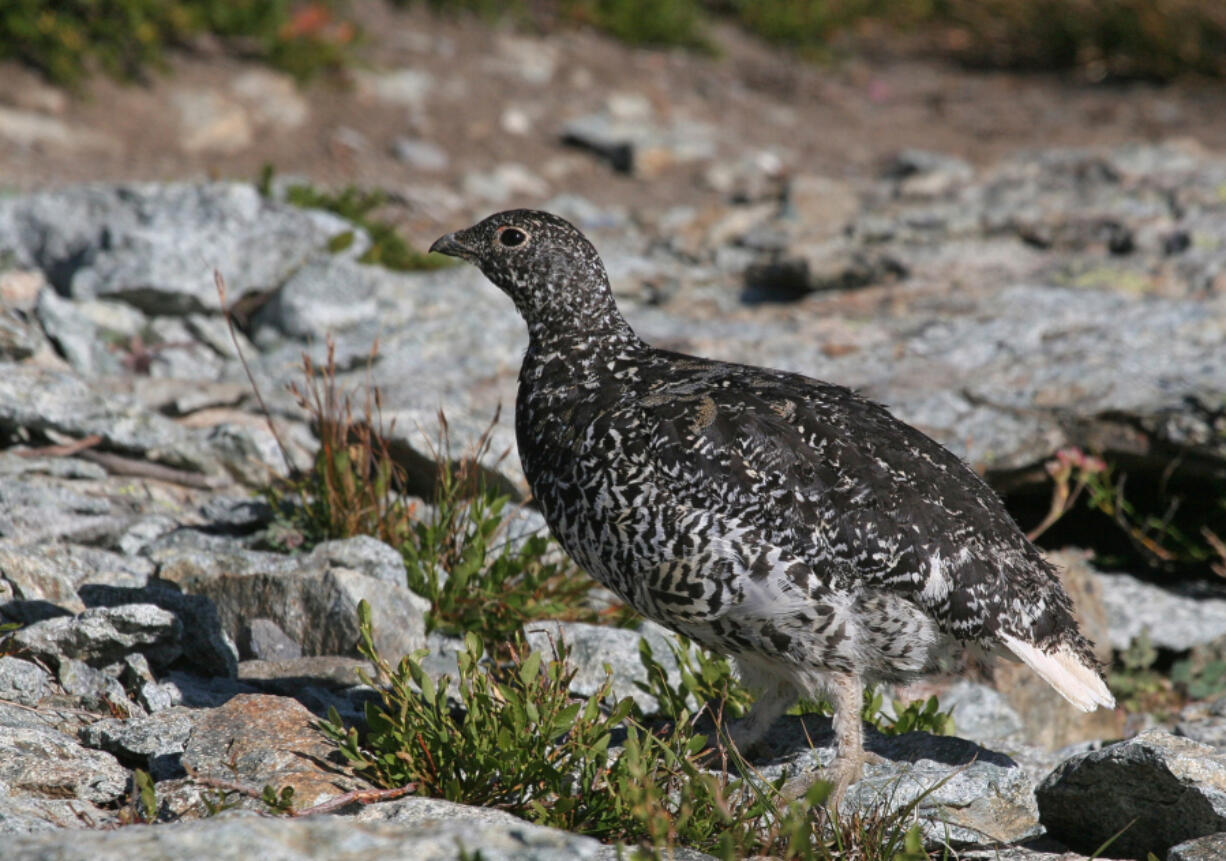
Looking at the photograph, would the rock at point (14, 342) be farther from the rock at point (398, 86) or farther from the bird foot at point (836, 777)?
the rock at point (398, 86)

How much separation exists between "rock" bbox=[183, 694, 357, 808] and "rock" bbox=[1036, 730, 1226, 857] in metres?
2.41

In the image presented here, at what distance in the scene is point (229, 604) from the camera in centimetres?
559

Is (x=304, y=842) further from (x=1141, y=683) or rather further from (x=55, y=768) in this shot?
(x=1141, y=683)

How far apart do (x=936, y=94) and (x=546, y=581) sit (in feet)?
35.0

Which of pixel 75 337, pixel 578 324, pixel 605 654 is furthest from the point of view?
pixel 75 337

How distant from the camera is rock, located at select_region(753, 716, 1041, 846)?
455cm

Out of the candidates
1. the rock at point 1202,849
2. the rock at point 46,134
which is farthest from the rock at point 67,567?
the rock at point 46,134

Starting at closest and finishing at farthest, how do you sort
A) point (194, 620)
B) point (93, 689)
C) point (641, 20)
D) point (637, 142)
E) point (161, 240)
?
1. point (93, 689)
2. point (194, 620)
3. point (161, 240)
4. point (637, 142)
5. point (641, 20)

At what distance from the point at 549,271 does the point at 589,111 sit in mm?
8080

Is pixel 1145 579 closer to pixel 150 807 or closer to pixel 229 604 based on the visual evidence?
pixel 229 604

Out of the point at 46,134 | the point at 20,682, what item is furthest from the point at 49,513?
the point at 46,134

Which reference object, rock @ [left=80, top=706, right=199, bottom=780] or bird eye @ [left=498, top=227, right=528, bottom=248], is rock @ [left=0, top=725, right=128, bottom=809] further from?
bird eye @ [left=498, top=227, right=528, bottom=248]

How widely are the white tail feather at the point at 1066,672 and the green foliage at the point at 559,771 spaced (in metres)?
0.79

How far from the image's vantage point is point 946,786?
467cm
